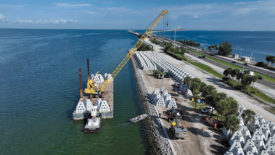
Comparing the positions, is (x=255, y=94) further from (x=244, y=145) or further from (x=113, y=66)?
(x=113, y=66)

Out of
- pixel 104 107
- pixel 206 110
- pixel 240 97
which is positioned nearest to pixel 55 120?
pixel 104 107

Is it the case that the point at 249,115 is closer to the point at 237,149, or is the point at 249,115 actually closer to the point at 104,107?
the point at 237,149

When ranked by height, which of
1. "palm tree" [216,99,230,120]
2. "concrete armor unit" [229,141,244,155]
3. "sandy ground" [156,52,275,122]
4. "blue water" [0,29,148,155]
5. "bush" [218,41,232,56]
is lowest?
"blue water" [0,29,148,155]

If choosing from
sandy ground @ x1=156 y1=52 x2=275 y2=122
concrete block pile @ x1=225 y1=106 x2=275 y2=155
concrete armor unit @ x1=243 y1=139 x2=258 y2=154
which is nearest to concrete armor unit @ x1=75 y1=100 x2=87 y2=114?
concrete block pile @ x1=225 y1=106 x2=275 y2=155

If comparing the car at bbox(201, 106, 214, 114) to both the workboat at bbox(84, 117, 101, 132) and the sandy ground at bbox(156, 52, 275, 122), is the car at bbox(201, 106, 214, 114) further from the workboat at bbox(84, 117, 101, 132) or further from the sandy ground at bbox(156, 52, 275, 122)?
the workboat at bbox(84, 117, 101, 132)

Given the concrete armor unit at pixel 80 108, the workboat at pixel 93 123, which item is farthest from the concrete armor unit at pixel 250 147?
the concrete armor unit at pixel 80 108

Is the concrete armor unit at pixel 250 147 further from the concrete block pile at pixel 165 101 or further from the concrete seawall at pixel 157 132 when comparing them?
the concrete block pile at pixel 165 101

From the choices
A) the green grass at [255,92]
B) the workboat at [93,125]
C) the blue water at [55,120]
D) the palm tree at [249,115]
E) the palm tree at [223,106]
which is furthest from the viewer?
the green grass at [255,92]

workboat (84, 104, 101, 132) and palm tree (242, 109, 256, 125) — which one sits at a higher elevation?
palm tree (242, 109, 256, 125)

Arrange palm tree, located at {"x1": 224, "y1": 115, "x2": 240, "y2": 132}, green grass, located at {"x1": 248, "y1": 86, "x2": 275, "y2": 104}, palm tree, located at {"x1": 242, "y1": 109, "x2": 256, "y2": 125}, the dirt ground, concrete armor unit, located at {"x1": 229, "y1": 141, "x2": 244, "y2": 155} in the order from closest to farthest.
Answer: concrete armor unit, located at {"x1": 229, "y1": 141, "x2": 244, "y2": 155} < the dirt ground < palm tree, located at {"x1": 224, "y1": 115, "x2": 240, "y2": 132} < palm tree, located at {"x1": 242, "y1": 109, "x2": 256, "y2": 125} < green grass, located at {"x1": 248, "y1": 86, "x2": 275, "y2": 104}
